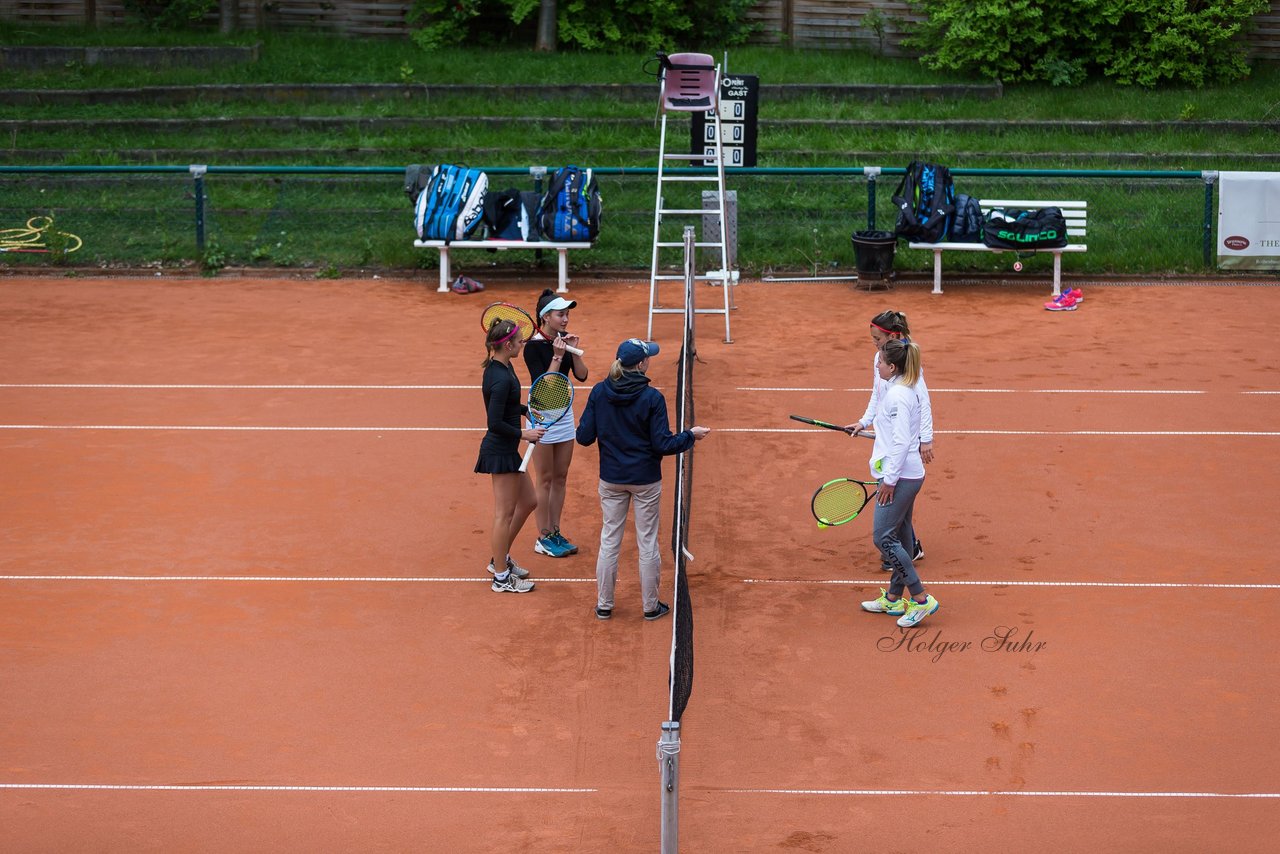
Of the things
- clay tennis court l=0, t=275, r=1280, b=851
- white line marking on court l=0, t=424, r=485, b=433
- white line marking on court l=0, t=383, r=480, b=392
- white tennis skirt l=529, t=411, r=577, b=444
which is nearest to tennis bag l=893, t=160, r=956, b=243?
clay tennis court l=0, t=275, r=1280, b=851

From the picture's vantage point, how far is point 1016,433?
12453 mm

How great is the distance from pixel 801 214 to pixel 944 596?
470 inches

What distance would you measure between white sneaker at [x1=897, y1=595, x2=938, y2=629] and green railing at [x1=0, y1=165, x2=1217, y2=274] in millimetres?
10941

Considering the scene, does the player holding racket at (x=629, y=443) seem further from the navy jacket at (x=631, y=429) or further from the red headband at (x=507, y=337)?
the red headband at (x=507, y=337)

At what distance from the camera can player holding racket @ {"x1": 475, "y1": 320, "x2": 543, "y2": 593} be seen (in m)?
9.04

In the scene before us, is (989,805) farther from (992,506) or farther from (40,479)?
(40,479)

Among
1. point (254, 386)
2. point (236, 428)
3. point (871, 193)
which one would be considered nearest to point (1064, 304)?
point (871, 193)

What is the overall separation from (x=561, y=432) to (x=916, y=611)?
103 inches

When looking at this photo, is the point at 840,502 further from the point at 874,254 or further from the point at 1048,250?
the point at 1048,250

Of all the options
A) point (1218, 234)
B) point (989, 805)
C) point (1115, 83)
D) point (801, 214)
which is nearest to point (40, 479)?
point (989, 805)

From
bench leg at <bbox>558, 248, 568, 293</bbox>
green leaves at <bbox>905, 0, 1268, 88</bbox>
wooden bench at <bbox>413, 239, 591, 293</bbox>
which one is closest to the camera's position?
wooden bench at <bbox>413, 239, 591, 293</bbox>

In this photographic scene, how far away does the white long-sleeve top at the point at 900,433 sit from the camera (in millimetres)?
8656

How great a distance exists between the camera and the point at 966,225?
59.3 ft

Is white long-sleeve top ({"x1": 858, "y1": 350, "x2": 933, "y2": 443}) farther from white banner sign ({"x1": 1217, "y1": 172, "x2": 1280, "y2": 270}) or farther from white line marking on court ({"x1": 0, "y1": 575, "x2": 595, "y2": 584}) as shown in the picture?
white banner sign ({"x1": 1217, "y1": 172, "x2": 1280, "y2": 270})
